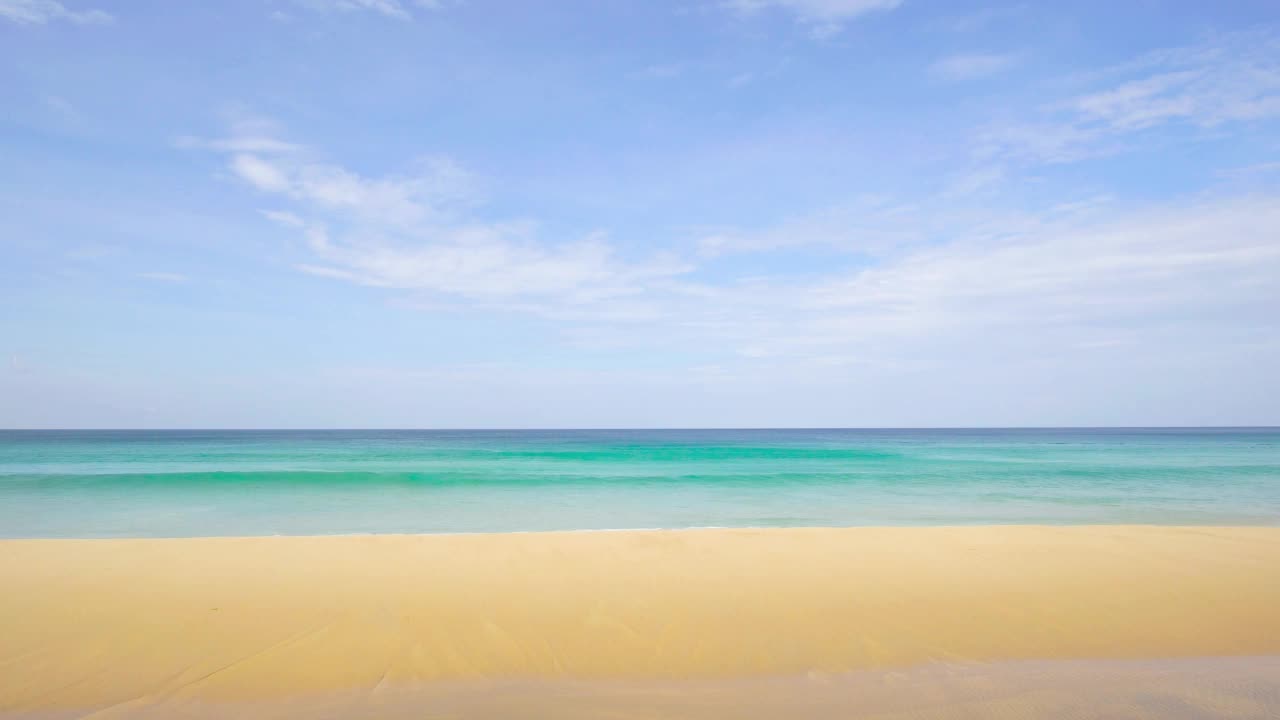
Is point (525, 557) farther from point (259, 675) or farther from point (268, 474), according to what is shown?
point (268, 474)

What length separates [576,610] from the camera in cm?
516

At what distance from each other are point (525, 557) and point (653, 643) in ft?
9.61

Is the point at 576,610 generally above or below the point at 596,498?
above

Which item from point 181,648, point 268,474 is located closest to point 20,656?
point 181,648

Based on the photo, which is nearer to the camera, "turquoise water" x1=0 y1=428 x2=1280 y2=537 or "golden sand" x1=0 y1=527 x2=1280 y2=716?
"golden sand" x1=0 y1=527 x2=1280 y2=716

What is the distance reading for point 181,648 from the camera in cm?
431

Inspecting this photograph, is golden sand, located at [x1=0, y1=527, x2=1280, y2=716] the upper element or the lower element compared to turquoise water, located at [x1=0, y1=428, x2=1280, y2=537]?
upper

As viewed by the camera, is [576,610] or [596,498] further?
[596,498]

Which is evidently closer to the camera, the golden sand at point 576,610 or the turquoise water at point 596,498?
the golden sand at point 576,610

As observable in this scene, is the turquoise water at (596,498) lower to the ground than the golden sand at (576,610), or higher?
lower

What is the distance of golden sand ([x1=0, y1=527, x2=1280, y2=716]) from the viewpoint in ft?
13.1

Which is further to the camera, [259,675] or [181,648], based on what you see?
[181,648]

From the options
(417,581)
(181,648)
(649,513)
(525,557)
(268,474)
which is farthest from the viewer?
(268,474)

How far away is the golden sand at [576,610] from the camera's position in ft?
13.1
